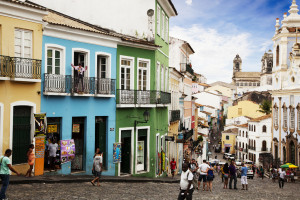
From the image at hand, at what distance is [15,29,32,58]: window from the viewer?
15.7m

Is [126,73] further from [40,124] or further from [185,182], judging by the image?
[185,182]

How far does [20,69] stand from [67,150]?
428cm

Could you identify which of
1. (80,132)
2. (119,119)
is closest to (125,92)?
(119,119)

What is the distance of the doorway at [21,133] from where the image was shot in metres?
15.8

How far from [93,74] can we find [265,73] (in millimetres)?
151041

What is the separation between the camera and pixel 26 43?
1609 cm

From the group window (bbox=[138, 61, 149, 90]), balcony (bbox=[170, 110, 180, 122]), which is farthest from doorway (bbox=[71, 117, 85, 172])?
balcony (bbox=[170, 110, 180, 122])

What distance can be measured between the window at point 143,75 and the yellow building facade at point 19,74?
279 inches

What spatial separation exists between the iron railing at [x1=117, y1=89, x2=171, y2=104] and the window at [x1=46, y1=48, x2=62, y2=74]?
153 inches

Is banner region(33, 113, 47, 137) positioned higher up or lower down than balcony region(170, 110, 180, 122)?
lower down

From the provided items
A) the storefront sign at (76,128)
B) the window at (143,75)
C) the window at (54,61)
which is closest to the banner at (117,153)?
the storefront sign at (76,128)

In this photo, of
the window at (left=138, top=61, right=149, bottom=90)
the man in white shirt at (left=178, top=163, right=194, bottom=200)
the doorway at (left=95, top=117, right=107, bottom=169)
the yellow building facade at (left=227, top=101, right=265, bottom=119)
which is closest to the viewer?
the man in white shirt at (left=178, top=163, right=194, bottom=200)

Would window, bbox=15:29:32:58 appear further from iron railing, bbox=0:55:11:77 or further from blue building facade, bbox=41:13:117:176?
blue building facade, bbox=41:13:117:176

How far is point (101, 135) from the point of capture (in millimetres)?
20141
